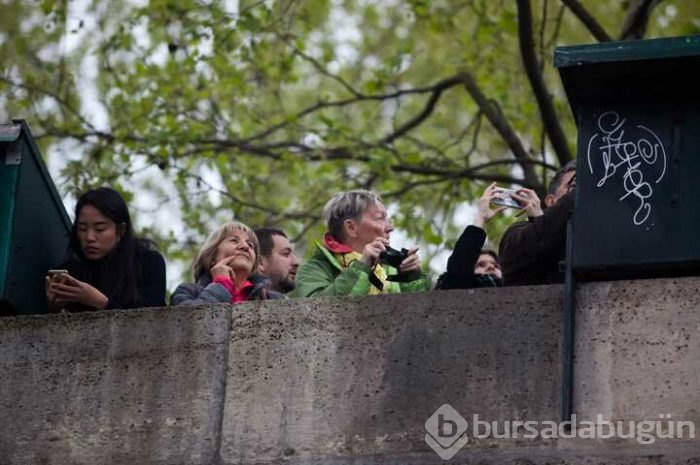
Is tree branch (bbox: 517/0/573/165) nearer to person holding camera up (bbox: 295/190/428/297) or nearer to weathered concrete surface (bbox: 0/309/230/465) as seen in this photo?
person holding camera up (bbox: 295/190/428/297)

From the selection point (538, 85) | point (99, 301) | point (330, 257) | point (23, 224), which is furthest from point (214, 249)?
point (538, 85)

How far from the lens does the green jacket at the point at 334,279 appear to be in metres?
8.41

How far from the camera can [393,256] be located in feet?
28.3

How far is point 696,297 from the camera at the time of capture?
761cm

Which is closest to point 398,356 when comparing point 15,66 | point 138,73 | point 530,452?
point 530,452

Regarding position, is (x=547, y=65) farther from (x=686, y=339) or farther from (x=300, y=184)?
(x=686, y=339)

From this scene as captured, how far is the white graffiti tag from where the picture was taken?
7.71 meters

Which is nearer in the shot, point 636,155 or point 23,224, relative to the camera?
point 636,155

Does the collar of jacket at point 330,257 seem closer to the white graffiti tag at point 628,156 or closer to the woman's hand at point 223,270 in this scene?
the woman's hand at point 223,270

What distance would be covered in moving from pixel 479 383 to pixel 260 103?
9265 mm

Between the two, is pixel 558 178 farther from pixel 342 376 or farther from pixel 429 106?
pixel 429 106

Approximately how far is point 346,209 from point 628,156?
1711 millimetres

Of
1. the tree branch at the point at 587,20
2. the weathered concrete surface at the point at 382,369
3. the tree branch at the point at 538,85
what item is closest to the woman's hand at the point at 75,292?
the weathered concrete surface at the point at 382,369

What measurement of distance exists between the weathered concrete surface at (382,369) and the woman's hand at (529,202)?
0.82 metres
